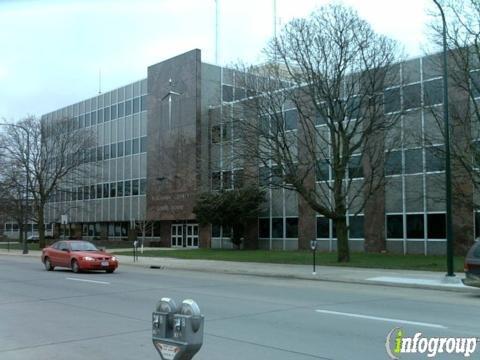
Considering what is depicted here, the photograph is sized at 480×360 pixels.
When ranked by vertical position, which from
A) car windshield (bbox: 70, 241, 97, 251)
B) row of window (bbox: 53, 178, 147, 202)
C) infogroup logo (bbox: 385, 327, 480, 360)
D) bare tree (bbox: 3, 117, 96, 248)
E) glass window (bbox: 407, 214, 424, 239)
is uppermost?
bare tree (bbox: 3, 117, 96, 248)

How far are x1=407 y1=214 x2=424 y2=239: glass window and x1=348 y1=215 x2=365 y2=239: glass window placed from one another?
3.21 meters

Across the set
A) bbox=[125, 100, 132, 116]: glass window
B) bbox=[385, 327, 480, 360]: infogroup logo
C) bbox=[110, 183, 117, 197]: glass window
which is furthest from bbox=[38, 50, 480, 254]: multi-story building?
bbox=[385, 327, 480, 360]: infogroup logo

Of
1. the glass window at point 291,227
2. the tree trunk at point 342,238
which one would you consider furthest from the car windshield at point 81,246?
the glass window at point 291,227

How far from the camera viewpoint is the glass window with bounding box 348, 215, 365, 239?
36575 mm

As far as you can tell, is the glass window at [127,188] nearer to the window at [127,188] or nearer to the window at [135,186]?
the window at [127,188]

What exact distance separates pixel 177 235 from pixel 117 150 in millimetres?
12841

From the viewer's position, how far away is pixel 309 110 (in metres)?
29.9

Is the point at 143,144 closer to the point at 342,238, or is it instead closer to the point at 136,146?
the point at 136,146

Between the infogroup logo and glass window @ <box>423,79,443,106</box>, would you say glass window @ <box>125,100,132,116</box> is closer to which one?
glass window @ <box>423,79,443,106</box>

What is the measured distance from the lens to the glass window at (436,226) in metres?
32.5

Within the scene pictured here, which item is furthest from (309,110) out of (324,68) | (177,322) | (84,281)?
(177,322)

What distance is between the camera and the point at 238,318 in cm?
1130

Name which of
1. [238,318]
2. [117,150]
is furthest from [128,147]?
[238,318]

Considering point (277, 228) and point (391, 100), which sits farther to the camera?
point (277, 228)
